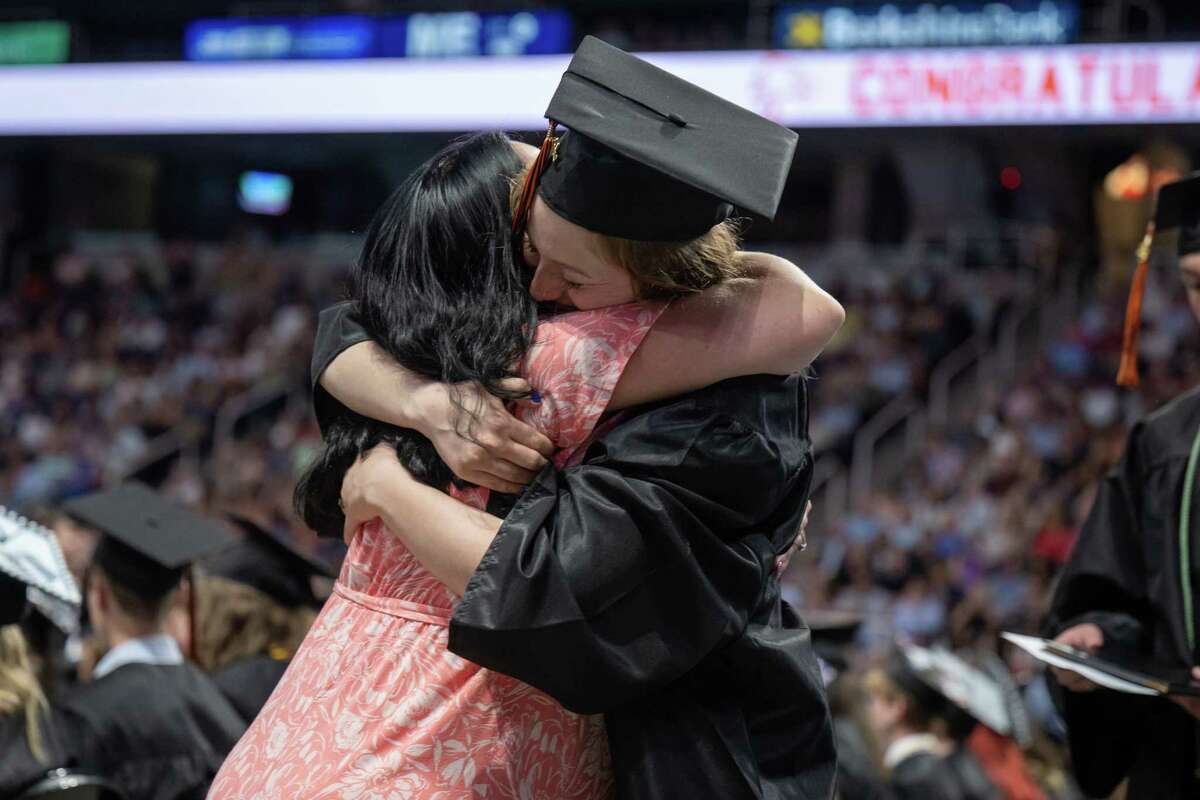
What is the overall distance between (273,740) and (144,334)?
559 inches

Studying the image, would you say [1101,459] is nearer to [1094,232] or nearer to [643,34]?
[643,34]

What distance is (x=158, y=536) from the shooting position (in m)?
3.38

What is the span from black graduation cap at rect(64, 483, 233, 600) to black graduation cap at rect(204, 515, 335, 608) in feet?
0.96

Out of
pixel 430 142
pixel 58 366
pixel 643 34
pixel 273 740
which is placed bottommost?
pixel 58 366

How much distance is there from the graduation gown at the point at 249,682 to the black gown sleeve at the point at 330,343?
1.67 m

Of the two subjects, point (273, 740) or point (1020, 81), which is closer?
point (273, 740)

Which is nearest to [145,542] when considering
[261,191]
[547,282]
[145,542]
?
[145,542]

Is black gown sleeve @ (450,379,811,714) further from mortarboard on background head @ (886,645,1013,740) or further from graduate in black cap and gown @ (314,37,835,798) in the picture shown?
mortarboard on background head @ (886,645,1013,740)

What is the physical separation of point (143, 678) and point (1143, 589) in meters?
2.04

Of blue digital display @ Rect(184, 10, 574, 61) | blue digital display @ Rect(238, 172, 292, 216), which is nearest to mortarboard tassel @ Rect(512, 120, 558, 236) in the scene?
blue digital display @ Rect(184, 10, 574, 61)

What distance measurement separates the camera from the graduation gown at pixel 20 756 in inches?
114

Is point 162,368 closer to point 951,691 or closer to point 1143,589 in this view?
point 951,691

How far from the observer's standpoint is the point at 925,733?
496 centimetres

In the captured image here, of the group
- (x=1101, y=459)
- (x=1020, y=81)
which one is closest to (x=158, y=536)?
(x=1101, y=459)
